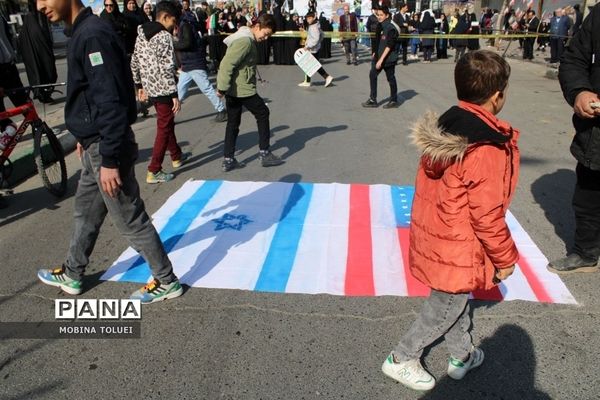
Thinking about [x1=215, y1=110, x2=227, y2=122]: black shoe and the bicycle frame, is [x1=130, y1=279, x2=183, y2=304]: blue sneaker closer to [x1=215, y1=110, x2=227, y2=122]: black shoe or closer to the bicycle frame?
the bicycle frame

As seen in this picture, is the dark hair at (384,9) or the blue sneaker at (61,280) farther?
the dark hair at (384,9)

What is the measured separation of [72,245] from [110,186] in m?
0.81

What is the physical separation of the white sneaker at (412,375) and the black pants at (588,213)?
70.0 inches

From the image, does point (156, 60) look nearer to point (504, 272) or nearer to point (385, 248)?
point (385, 248)

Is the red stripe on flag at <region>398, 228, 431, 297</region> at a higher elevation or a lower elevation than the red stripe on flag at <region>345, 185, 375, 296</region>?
lower

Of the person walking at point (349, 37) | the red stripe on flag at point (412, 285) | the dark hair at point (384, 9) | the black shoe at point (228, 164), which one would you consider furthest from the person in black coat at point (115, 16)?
the person walking at point (349, 37)

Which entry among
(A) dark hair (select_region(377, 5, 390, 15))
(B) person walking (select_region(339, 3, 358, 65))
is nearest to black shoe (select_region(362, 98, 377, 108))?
(A) dark hair (select_region(377, 5, 390, 15))

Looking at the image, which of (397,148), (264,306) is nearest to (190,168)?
(397,148)

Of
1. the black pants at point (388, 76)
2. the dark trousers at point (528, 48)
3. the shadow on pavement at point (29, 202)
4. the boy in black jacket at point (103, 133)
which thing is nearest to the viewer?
the boy in black jacket at point (103, 133)

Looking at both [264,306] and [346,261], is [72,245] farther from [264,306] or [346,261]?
[346,261]

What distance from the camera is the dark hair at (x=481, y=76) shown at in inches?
79.0

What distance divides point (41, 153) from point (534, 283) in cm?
467

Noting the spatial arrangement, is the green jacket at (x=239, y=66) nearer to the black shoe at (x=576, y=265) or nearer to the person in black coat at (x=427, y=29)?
the black shoe at (x=576, y=265)

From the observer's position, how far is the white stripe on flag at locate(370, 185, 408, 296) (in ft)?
10.9
